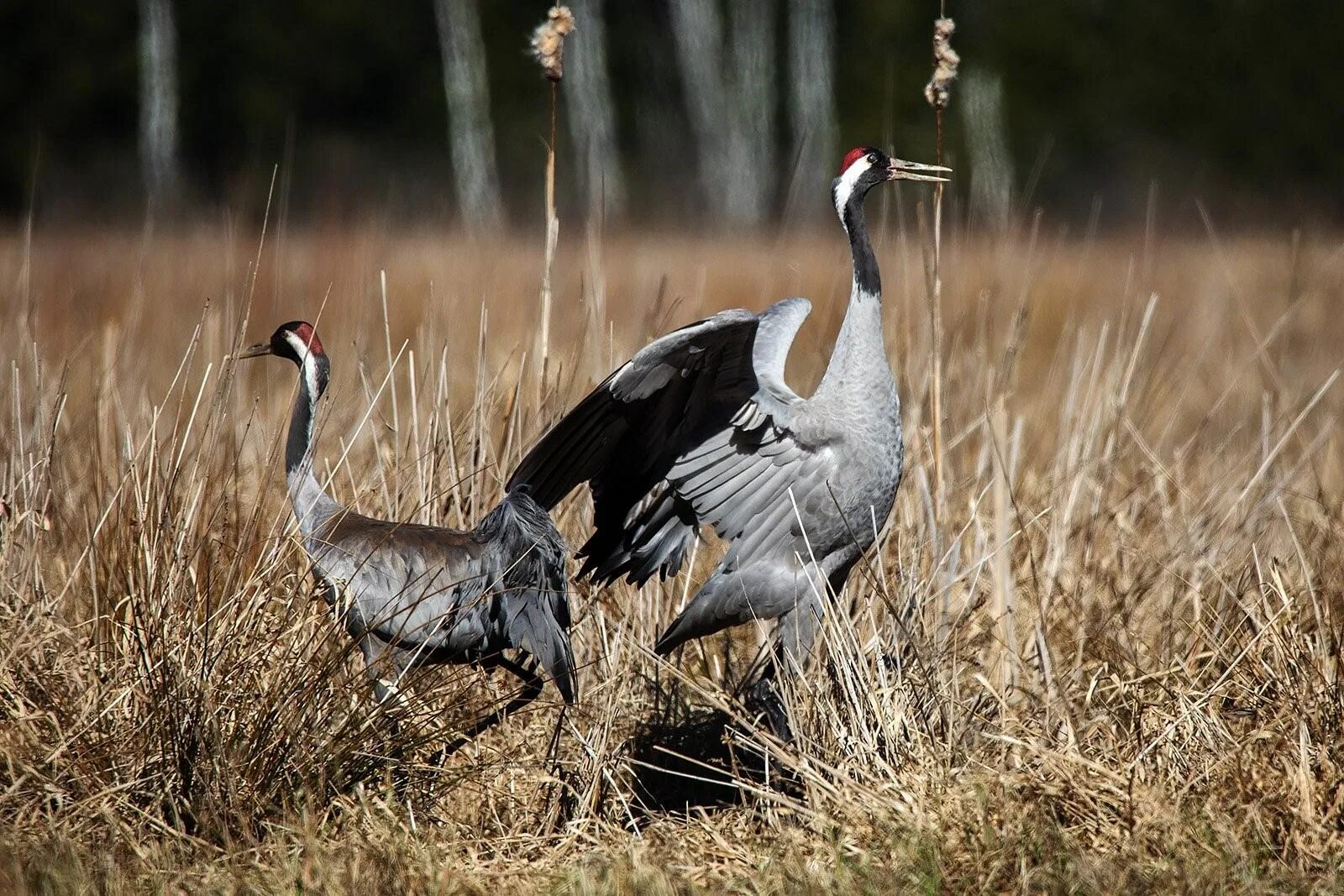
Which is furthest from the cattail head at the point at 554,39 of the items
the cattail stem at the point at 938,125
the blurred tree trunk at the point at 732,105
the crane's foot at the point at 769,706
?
the blurred tree trunk at the point at 732,105

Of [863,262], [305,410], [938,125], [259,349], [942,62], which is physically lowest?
[305,410]

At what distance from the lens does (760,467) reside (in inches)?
151

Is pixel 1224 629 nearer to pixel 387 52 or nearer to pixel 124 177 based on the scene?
pixel 124 177

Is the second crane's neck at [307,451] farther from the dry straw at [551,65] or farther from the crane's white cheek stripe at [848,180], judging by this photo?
the crane's white cheek stripe at [848,180]

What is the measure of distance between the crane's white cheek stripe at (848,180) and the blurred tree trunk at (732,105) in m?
14.8

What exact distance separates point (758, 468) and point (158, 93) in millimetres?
16113

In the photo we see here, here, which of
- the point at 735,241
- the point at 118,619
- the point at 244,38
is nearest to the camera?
the point at 118,619

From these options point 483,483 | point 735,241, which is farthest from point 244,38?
point 483,483

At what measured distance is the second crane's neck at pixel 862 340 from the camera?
12.3ft

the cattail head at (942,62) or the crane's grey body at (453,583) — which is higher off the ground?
the cattail head at (942,62)

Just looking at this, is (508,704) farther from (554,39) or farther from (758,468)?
(554,39)

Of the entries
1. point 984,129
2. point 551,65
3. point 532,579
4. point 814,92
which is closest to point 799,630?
point 532,579

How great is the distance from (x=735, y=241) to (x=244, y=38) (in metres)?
12.5

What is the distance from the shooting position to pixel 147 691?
3.13 metres
